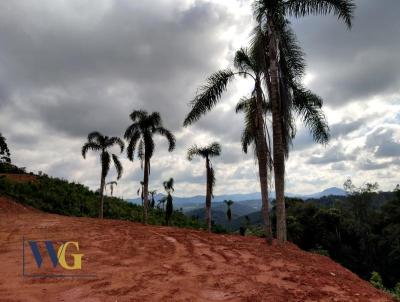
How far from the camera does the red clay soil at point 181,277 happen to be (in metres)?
6.42

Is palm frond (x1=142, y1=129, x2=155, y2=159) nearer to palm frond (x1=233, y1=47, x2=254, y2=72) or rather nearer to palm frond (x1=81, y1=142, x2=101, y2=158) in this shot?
palm frond (x1=81, y1=142, x2=101, y2=158)

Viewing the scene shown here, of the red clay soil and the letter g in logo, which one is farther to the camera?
the letter g in logo

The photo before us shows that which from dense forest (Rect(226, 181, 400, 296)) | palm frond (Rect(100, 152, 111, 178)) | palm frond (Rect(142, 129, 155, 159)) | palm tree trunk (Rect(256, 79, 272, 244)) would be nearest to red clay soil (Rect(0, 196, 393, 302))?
palm tree trunk (Rect(256, 79, 272, 244))

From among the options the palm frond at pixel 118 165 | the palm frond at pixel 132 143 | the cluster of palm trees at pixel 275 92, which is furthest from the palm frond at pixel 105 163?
the cluster of palm trees at pixel 275 92

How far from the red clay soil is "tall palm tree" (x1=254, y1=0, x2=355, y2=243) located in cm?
284

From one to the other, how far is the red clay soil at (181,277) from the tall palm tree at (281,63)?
9.31ft

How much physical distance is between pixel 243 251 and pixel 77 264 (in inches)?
166

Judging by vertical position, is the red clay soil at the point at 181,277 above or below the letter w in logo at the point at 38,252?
below

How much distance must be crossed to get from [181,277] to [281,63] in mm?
9132

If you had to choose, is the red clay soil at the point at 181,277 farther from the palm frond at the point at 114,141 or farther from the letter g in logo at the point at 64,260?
the palm frond at the point at 114,141

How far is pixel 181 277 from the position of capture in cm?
741

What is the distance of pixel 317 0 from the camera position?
1313cm

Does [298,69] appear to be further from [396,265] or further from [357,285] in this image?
[396,265]

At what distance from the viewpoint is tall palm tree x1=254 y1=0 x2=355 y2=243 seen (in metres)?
12.1
